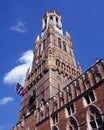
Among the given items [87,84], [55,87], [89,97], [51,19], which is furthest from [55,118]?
[51,19]

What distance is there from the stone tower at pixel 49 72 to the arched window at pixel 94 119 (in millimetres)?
11878

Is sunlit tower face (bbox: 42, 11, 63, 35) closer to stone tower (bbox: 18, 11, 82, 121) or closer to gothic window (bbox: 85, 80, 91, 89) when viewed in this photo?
stone tower (bbox: 18, 11, 82, 121)

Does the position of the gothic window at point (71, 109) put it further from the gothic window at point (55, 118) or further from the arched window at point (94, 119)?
the arched window at point (94, 119)

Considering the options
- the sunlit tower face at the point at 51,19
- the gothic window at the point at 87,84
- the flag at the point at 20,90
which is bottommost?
the gothic window at the point at 87,84

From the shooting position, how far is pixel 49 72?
36500mm

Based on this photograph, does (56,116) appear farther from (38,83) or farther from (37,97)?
(38,83)

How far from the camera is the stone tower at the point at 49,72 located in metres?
35.2

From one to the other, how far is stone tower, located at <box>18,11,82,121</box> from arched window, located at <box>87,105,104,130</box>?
1188 cm

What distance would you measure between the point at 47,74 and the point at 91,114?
16.8 meters

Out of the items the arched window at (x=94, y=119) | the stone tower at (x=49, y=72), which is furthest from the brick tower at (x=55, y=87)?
the arched window at (x=94, y=119)

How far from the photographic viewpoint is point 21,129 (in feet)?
107

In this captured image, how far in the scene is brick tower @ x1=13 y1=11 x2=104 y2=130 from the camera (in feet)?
74.6

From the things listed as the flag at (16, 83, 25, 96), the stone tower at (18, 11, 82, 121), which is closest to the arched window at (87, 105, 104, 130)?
the stone tower at (18, 11, 82, 121)

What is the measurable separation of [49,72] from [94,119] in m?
17.2
